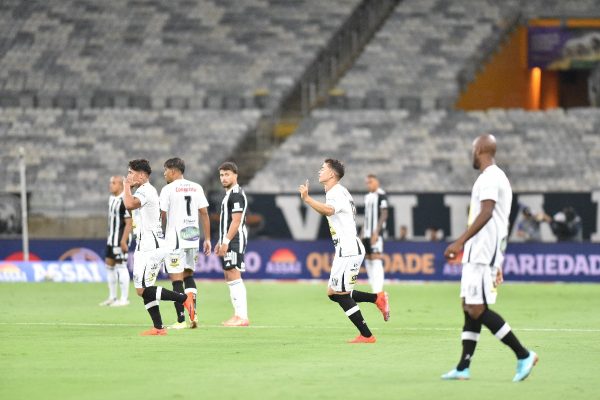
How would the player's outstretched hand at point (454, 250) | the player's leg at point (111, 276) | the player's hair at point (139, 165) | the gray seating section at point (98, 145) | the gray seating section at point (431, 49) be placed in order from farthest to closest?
the gray seating section at point (431, 49), the gray seating section at point (98, 145), the player's leg at point (111, 276), the player's hair at point (139, 165), the player's outstretched hand at point (454, 250)

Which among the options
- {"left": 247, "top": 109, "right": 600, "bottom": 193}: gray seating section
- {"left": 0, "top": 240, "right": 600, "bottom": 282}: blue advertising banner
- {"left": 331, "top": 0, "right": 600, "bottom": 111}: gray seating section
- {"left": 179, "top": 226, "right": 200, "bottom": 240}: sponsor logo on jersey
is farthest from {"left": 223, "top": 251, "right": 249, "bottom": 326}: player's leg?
{"left": 331, "top": 0, "right": 600, "bottom": 111}: gray seating section

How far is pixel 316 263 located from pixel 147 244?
14.7m

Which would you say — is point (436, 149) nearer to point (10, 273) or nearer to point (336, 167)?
point (10, 273)

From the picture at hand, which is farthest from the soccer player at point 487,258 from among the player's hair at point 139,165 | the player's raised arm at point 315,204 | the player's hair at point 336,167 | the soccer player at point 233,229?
the soccer player at point 233,229

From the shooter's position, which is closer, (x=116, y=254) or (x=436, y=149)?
(x=116, y=254)

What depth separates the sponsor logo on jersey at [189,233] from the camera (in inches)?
696

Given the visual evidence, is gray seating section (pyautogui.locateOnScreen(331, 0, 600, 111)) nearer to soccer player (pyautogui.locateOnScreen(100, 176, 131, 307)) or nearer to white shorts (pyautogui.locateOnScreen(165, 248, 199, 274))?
soccer player (pyautogui.locateOnScreen(100, 176, 131, 307))

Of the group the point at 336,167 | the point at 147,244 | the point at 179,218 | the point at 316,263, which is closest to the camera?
the point at 336,167

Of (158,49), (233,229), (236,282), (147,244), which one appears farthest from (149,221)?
(158,49)

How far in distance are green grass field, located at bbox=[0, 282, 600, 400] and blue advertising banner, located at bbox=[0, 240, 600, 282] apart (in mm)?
6086

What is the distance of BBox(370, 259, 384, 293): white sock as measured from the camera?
24078mm

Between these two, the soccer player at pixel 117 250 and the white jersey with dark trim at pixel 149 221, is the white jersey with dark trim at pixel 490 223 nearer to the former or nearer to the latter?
the white jersey with dark trim at pixel 149 221

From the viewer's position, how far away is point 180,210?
58.3 ft

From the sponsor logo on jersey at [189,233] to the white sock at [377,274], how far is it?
271 inches
